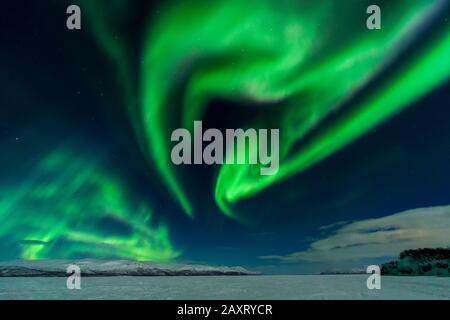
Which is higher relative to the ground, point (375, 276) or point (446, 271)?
point (375, 276)
